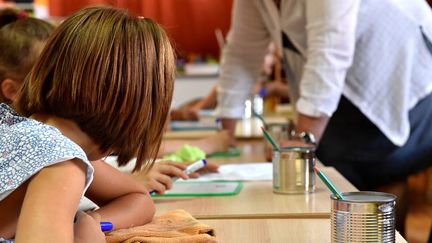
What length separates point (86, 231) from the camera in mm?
943

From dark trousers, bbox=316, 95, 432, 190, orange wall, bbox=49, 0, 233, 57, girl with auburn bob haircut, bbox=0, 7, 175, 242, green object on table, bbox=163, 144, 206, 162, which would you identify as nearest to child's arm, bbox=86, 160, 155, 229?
girl with auburn bob haircut, bbox=0, 7, 175, 242

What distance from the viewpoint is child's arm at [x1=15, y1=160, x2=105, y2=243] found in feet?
2.54

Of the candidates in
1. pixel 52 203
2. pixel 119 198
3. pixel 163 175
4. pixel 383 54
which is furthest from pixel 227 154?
pixel 52 203

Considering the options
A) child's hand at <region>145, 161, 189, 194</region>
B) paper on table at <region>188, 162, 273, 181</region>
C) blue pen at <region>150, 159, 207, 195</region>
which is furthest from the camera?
paper on table at <region>188, 162, 273, 181</region>

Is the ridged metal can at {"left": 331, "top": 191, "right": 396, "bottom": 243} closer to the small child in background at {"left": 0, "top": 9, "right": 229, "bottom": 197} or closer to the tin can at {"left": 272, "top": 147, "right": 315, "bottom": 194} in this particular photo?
the tin can at {"left": 272, "top": 147, "right": 315, "bottom": 194}

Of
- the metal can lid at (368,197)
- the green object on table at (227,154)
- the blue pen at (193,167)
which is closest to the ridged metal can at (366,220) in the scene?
the metal can lid at (368,197)

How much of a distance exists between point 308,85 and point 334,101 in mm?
76

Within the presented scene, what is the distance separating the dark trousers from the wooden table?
0.99 m

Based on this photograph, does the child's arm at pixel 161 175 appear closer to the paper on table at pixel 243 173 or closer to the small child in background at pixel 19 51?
the small child in background at pixel 19 51

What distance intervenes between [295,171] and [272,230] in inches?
14.5

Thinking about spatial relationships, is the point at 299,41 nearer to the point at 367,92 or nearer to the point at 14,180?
the point at 367,92

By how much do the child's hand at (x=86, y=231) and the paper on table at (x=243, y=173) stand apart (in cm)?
74

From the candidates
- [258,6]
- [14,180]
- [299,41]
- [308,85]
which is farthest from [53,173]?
[258,6]

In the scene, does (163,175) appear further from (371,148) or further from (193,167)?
(371,148)
